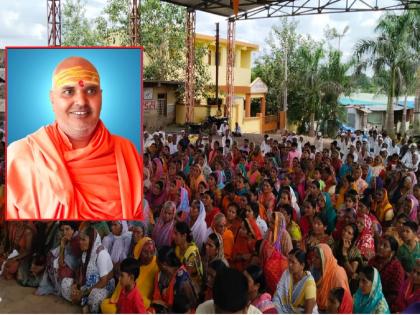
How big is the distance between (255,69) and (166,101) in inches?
318

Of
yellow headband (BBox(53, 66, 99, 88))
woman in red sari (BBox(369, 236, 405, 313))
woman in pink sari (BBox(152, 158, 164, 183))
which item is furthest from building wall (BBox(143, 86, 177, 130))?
yellow headband (BBox(53, 66, 99, 88))

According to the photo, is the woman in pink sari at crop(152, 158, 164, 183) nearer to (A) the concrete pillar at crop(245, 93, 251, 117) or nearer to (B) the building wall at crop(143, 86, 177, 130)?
(B) the building wall at crop(143, 86, 177, 130)

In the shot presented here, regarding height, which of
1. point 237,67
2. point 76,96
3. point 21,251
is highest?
point 237,67

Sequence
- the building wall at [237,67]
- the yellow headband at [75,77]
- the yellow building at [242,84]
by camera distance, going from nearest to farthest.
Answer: the yellow headband at [75,77] < the yellow building at [242,84] < the building wall at [237,67]

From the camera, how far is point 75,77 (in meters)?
2.79

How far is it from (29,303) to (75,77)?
2295 millimetres

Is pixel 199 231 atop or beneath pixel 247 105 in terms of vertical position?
beneath

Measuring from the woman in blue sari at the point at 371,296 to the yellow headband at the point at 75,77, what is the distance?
218 centimetres

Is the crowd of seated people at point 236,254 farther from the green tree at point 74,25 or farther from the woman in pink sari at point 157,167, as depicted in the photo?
the green tree at point 74,25

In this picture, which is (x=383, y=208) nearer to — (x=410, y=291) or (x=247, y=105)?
(x=410, y=291)

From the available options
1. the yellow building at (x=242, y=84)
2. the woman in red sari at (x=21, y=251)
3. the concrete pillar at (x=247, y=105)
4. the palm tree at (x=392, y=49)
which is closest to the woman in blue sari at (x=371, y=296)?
the woman in red sari at (x=21, y=251)

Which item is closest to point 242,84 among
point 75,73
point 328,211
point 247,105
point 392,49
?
point 247,105

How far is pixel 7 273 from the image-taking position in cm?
453

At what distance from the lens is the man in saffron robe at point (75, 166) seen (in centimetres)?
287
